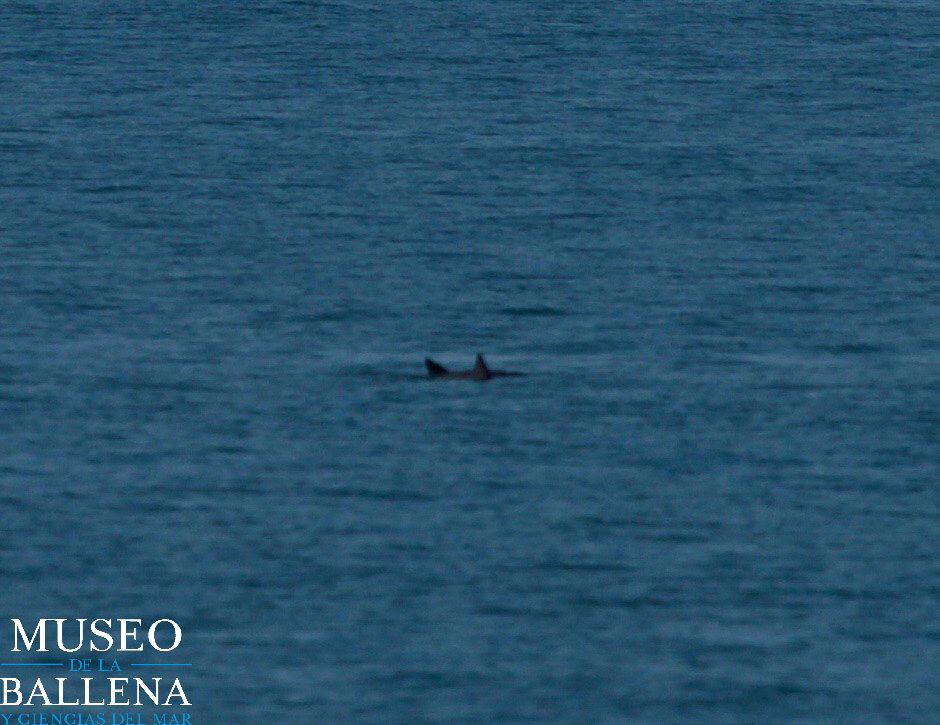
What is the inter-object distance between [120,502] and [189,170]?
5185cm

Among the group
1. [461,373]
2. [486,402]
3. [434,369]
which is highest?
[434,369]

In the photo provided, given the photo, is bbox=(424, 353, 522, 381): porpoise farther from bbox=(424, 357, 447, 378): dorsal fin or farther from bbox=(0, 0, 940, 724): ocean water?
bbox=(0, 0, 940, 724): ocean water

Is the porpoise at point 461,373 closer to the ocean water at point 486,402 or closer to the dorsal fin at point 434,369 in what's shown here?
the dorsal fin at point 434,369

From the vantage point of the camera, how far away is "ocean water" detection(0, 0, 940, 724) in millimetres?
52000

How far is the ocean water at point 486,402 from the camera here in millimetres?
52000

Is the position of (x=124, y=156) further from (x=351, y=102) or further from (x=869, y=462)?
(x=869, y=462)

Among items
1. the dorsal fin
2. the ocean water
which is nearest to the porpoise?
the dorsal fin

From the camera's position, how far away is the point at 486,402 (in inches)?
2680

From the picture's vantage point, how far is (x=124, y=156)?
113125 mm

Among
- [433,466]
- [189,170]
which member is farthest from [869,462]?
[189,170]

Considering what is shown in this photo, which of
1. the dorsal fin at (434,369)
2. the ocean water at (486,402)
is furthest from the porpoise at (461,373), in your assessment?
the ocean water at (486,402)

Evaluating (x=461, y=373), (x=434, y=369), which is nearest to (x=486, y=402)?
(x=461, y=373)

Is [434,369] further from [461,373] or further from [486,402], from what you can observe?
[486,402]

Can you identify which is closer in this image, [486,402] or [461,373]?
[486,402]
